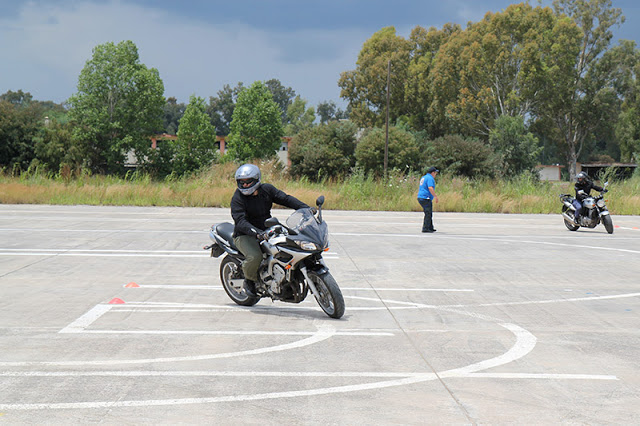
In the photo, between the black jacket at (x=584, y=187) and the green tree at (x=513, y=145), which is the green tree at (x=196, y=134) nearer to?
the green tree at (x=513, y=145)

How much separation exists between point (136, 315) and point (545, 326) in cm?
429

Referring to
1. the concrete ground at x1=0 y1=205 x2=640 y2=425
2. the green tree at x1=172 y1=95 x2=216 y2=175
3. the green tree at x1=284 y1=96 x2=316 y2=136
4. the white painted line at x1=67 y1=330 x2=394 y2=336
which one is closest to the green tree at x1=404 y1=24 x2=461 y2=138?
the green tree at x1=172 y1=95 x2=216 y2=175

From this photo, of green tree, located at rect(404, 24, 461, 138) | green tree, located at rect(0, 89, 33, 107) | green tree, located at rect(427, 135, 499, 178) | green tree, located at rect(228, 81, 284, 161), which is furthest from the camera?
green tree, located at rect(0, 89, 33, 107)

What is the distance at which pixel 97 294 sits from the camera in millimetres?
9055

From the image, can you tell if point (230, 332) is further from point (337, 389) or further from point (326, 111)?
point (326, 111)

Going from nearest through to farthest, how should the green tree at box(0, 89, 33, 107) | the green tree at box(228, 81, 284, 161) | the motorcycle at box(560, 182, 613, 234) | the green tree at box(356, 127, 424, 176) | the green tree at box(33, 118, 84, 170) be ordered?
the motorcycle at box(560, 182, 613, 234)
the green tree at box(356, 127, 424, 176)
the green tree at box(33, 118, 84, 170)
the green tree at box(228, 81, 284, 161)
the green tree at box(0, 89, 33, 107)

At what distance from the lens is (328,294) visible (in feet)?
25.0

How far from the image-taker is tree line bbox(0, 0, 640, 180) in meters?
66.9

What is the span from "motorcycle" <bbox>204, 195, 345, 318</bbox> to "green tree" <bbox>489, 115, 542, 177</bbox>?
59436 mm

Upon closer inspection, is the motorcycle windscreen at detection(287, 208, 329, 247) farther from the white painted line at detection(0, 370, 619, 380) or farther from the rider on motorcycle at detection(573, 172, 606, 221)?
the rider on motorcycle at detection(573, 172, 606, 221)

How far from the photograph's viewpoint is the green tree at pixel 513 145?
6638 centimetres

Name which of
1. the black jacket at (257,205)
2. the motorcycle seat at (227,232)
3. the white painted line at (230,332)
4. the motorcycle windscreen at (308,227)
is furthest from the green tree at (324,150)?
the white painted line at (230,332)

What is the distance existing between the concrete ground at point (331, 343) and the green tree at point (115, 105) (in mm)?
67579

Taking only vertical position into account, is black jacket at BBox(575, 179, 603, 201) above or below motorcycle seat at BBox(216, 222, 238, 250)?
above
